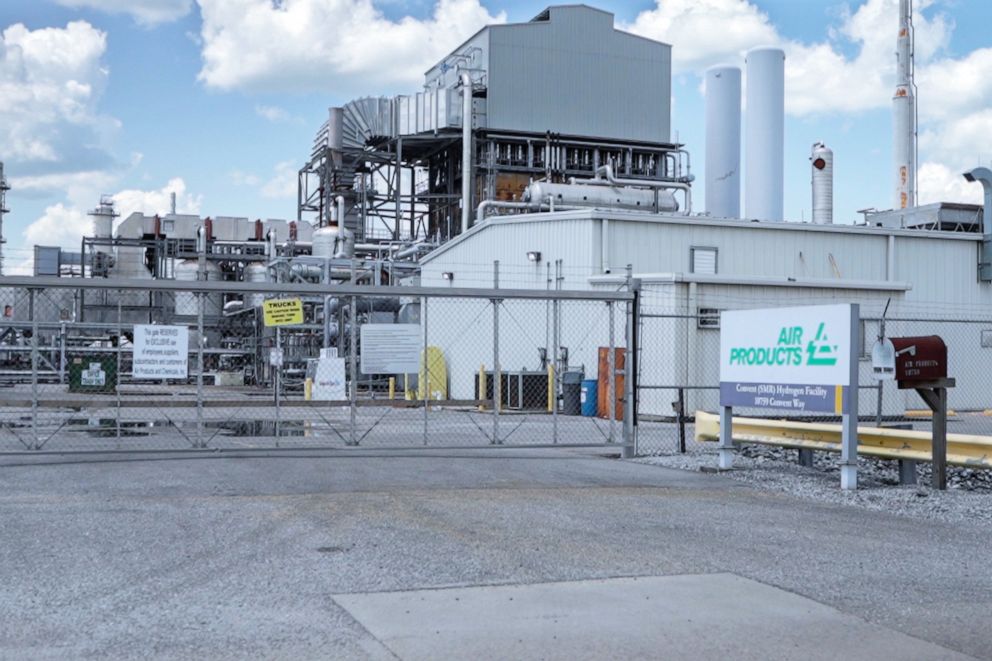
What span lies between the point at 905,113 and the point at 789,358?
35.8 m

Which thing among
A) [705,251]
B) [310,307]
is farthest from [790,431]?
[310,307]

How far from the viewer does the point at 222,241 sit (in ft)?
176

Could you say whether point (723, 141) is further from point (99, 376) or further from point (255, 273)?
point (99, 376)

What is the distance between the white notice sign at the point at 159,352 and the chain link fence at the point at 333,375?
19mm

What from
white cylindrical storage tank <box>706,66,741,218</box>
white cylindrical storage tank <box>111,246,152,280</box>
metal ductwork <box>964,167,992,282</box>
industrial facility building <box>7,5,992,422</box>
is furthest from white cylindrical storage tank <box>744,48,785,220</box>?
white cylindrical storage tank <box>111,246,152,280</box>

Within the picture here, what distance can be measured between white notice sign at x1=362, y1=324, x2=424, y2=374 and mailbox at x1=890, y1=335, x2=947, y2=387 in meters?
6.13

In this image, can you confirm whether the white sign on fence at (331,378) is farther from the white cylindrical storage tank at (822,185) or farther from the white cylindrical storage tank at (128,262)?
the white cylindrical storage tank at (128,262)

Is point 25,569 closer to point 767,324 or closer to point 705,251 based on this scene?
point 767,324

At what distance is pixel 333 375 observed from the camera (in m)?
15.7

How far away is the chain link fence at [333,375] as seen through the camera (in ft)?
49.4

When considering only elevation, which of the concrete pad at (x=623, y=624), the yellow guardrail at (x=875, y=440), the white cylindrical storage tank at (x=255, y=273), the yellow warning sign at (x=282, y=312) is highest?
the white cylindrical storage tank at (x=255, y=273)

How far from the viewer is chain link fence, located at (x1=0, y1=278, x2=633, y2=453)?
15047mm

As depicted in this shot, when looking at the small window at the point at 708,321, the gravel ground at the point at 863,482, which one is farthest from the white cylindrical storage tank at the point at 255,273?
the gravel ground at the point at 863,482

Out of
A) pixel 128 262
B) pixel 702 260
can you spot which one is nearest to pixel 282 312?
pixel 702 260
